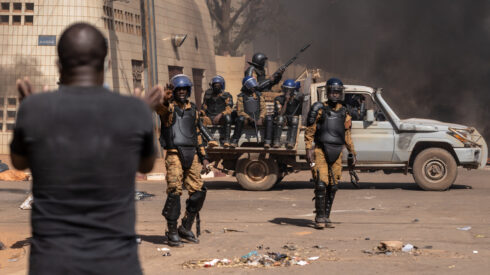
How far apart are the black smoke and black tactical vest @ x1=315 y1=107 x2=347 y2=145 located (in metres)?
19.2

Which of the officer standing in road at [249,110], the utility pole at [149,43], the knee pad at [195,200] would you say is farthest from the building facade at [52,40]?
the knee pad at [195,200]

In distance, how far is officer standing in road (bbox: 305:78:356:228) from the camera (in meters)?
9.51

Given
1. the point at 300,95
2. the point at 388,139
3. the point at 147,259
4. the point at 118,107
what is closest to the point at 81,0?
the point at 300,95

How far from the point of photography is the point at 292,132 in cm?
1420

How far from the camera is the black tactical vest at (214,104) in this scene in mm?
14500

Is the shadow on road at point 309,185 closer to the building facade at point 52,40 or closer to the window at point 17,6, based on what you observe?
the building facade at point 52,40

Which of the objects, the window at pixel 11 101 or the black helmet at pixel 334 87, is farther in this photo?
the window at pixel 11 101

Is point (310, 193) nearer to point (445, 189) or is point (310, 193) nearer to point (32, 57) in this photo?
point (445, 189)

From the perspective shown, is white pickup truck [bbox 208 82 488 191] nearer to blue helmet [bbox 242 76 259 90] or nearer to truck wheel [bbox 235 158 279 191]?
truck wheel [bbox 235 158 279 191]

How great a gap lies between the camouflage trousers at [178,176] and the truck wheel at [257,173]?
6174mm

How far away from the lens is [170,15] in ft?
85.7

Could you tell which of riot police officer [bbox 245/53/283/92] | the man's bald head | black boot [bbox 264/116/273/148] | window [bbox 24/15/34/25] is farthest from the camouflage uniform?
window [bbox 24/15/34/25]

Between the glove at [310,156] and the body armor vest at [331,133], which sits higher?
the body armor vest at [331,133]

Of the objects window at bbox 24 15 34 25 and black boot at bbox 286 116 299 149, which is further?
window at bbox 24 15 34 25
